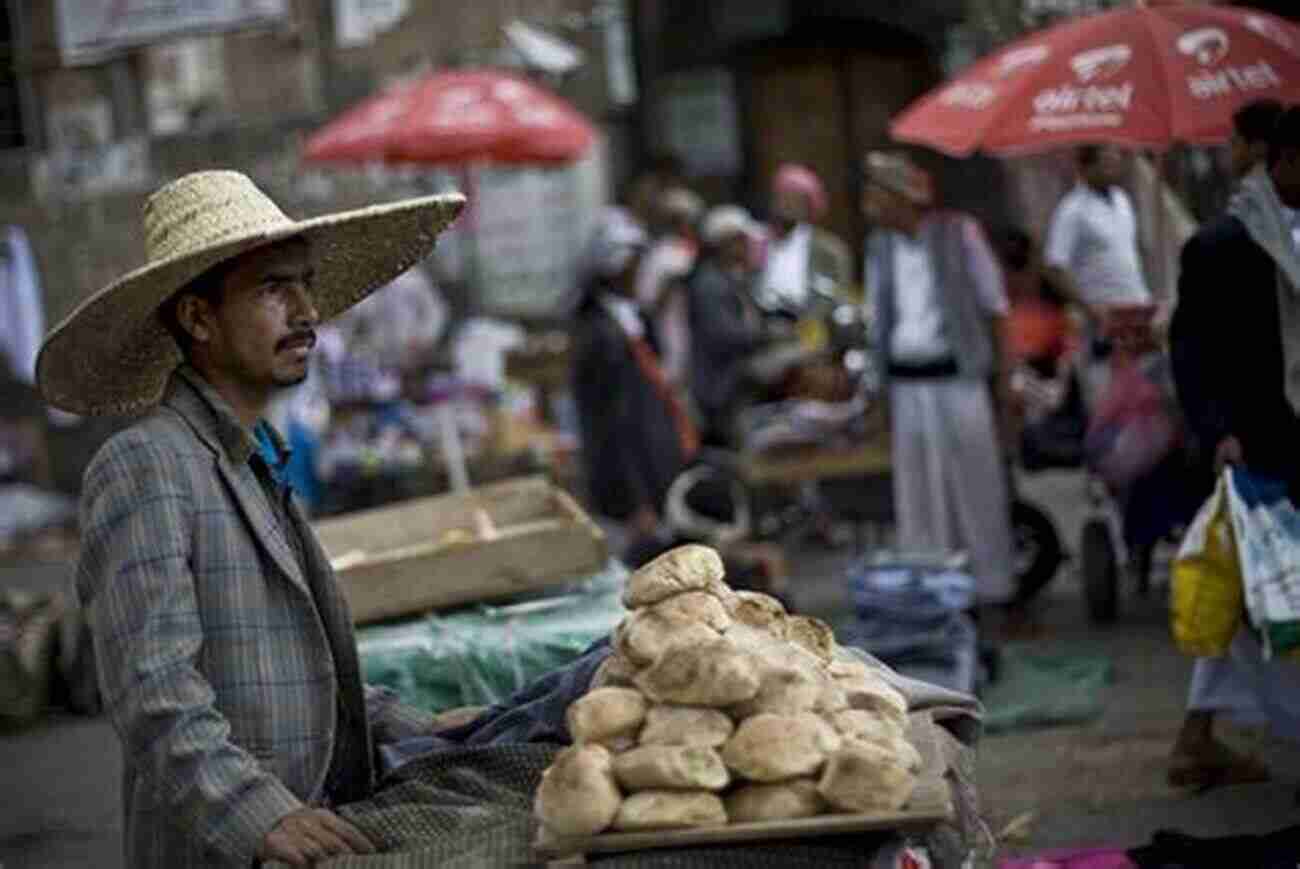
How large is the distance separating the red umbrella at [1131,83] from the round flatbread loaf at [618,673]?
17.9 ft

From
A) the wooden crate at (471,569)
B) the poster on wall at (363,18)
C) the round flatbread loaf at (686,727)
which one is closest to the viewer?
the round flatbread loaf at (686,727)

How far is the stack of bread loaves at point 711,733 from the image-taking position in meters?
3.81

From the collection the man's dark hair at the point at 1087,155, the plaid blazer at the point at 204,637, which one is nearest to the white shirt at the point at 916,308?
the man's dark hair at the point at 1087,155

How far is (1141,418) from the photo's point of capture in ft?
34.3

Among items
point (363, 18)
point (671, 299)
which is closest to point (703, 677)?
point (671, 299)

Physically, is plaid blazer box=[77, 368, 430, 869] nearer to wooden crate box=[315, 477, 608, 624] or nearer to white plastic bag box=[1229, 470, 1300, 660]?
wooden crate box=[315, 477, 608, 624]

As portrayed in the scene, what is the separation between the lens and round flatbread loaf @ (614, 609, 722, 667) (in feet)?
13.3

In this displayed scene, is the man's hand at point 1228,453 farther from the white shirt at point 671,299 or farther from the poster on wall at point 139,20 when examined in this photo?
the poster on wall at point 139,20

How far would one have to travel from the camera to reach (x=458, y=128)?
14.9 m

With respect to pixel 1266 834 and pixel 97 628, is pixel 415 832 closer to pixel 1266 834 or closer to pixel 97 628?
pixel 97 628

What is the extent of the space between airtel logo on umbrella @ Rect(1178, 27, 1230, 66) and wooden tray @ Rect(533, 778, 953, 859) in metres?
6.21

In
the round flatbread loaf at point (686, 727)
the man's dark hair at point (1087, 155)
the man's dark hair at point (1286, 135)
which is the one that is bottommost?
the round flatbread loaf at point (686, 727)

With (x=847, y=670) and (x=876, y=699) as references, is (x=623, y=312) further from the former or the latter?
(x=876, y=699)

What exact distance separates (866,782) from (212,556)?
4.14 feet
